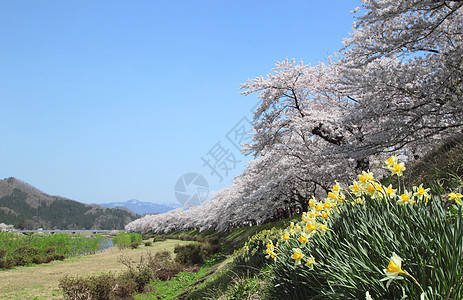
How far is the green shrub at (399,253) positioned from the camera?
190 centimetres

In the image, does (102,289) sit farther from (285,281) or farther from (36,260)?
(36,260)

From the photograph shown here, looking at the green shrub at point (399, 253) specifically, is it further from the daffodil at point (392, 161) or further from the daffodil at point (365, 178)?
the daffodil at point (392, 161)

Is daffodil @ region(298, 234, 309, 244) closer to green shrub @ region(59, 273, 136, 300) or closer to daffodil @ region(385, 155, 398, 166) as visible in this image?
daffodil @ region(385, 155, 398, 166)

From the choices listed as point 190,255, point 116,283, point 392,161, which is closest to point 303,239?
point 392,161

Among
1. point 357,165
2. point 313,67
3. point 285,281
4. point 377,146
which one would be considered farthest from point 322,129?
point 285,281

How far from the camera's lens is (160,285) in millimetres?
15719

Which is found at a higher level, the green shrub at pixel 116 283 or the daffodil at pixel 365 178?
the daffodil at pixel 365 178

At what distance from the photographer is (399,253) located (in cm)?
211

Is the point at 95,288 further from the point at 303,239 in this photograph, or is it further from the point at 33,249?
the point at 33,249

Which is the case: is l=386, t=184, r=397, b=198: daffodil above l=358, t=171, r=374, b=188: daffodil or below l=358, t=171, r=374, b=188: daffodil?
below

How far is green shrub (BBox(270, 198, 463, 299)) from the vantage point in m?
1.90

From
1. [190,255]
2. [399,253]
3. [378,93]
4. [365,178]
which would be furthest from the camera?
[190,255]

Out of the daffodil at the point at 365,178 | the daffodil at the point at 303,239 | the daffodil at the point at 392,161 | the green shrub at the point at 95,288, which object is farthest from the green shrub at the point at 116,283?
the daffodil at the point at 392,161

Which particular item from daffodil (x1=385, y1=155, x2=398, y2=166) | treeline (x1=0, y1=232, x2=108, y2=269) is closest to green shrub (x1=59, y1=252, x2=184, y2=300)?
daffodil (x1=385, y1=155, x2=398, y2=166)
